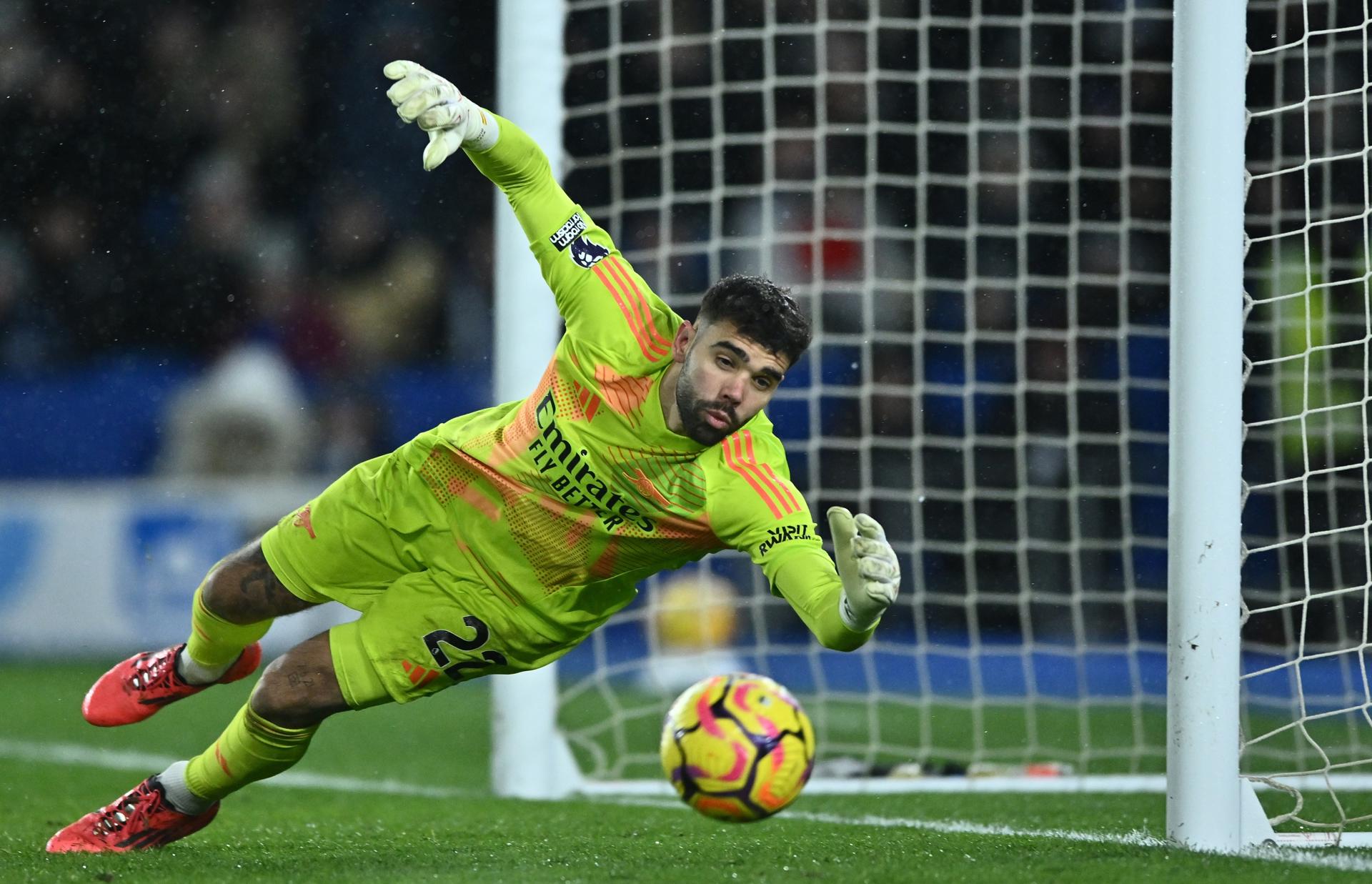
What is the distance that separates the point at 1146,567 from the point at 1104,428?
0.98 metres

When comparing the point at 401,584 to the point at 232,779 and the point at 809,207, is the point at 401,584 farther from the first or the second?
the point at 809,207

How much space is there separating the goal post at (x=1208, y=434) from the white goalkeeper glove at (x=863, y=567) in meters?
0.97

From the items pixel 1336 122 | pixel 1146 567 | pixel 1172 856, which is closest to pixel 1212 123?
pixel 1172 856

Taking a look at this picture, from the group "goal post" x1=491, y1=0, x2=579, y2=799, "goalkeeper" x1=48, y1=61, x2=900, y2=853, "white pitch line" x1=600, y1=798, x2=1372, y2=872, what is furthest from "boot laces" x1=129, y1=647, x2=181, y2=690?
"white pitch line" x1=600, y1=798, x2=1372, y2=872

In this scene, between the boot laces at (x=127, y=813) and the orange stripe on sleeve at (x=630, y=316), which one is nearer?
the orange stripe on sleeve at (x=630, y=316)

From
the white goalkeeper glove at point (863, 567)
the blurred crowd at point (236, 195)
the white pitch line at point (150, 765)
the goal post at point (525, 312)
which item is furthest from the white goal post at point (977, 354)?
the white goalkeeper glove at point (863, 567)

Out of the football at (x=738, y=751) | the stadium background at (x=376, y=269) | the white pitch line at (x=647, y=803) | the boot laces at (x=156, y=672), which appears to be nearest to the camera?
the football at (x=738, y=751)

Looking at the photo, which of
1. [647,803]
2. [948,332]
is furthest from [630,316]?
[948,332]

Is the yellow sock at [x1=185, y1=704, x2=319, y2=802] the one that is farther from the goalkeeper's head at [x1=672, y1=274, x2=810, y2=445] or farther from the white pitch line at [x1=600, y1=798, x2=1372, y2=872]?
the white pitch line at [x1=600, y1=798, x2=1372, y2=872]

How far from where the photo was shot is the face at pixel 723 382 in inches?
149

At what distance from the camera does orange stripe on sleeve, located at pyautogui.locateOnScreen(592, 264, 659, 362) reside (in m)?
4.04

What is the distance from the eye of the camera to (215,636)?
4.43 meters

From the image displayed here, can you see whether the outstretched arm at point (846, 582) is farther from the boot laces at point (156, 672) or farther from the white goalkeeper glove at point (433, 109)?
the boot laces at point (156, 672)

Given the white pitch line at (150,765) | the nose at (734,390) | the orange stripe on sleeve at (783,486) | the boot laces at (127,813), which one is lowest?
the white pitch line at (150,765)
